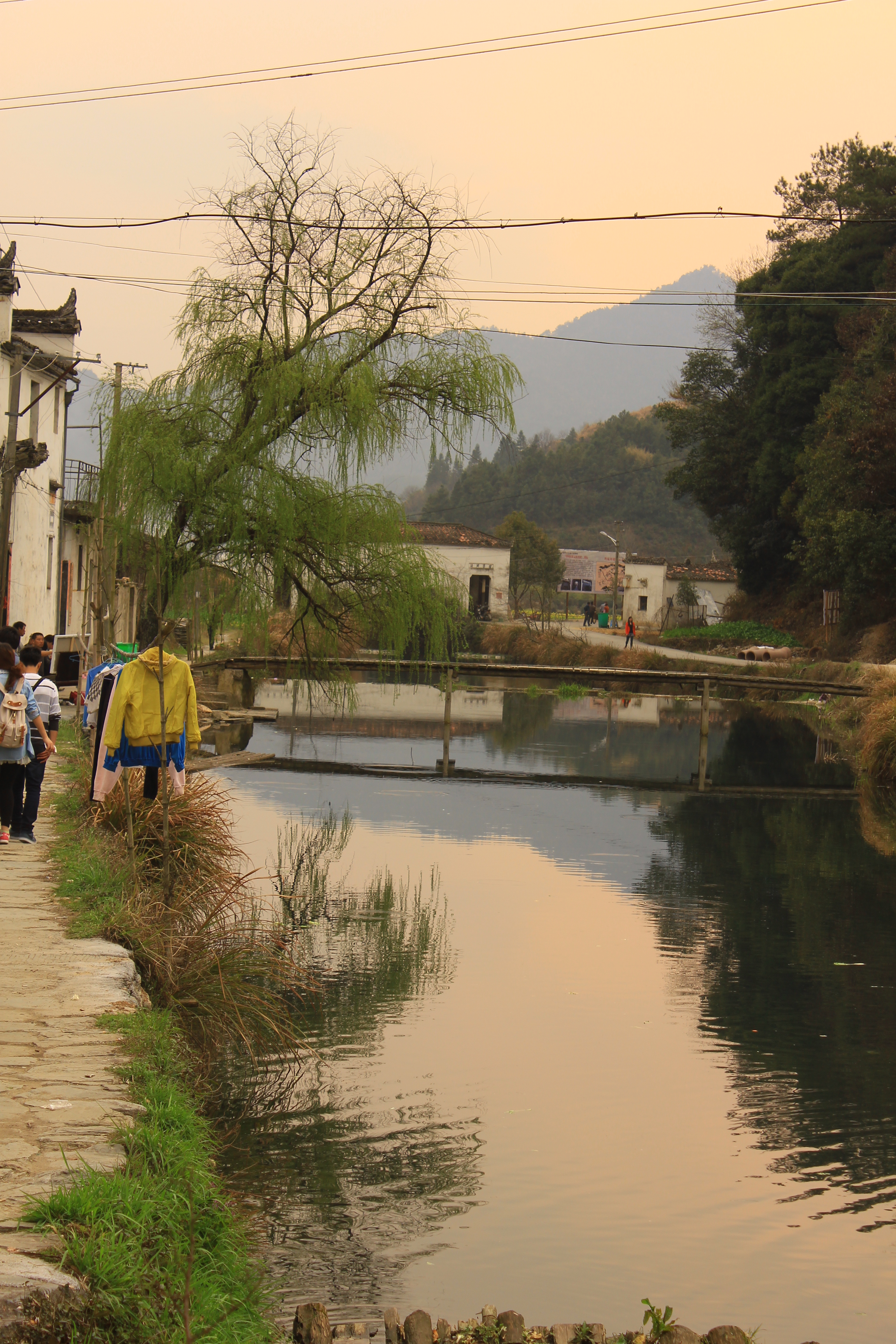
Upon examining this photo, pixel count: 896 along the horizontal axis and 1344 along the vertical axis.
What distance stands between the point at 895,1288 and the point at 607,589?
3050 inches

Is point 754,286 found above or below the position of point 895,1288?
above

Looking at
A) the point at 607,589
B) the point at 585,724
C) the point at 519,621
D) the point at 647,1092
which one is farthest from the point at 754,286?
the point at 647,1092

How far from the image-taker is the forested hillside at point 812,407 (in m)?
36.5

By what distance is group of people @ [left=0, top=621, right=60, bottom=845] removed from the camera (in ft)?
30.1

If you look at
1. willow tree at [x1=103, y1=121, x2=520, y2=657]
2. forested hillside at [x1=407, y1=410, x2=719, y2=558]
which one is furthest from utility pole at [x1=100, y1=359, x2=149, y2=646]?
forested hillside at [x1=407, y1=410, x2=719, y2=558]

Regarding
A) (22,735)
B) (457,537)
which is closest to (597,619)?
(457,537)

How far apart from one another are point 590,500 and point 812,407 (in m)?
60.0

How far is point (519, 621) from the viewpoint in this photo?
57812mm

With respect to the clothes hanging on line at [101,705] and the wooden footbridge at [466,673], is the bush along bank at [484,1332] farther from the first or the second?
the wooden footbridge at [466,673]

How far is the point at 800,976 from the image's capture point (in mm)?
10219

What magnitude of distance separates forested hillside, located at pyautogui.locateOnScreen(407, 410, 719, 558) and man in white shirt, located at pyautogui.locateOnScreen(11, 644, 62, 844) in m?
91.4

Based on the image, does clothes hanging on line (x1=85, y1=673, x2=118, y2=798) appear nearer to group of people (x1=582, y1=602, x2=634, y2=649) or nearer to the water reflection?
the water reflection

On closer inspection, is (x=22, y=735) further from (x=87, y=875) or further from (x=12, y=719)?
(x=87, y=875)

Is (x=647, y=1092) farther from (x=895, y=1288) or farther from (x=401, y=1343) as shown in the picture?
(x=401, y=1343)
